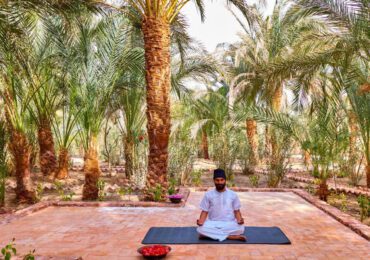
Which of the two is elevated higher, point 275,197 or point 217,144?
point 217,144

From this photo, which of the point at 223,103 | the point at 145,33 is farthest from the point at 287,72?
the point at 223,103

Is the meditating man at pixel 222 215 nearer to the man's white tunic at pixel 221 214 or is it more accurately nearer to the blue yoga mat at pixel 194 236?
the man's white tunic at pixel 221 214

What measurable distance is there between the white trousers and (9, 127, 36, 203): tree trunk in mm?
4915

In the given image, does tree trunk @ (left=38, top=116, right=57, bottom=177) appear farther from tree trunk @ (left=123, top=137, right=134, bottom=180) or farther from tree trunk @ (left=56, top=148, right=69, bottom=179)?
tree trunk @ (left=123, top=137, right=134, bottom=180)

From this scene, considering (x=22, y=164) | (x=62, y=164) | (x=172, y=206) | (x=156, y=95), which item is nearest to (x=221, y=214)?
(x=172, y=206)

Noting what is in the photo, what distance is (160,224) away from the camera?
247 inches

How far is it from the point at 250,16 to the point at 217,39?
1266 cm

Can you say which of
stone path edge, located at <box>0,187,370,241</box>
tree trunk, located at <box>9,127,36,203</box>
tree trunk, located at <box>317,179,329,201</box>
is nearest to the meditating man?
stone path edge, located at <box>0,187,370,241</box>

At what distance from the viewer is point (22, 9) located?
7.59 m

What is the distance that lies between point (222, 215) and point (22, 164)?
16.9 feet

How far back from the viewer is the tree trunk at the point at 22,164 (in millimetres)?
7980

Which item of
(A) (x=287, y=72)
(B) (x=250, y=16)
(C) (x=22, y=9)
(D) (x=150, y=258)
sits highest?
(B) (x=250, y=16)

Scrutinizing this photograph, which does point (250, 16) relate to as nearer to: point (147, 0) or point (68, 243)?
point (147, 0)

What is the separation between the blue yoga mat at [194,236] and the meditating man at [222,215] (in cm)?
11
